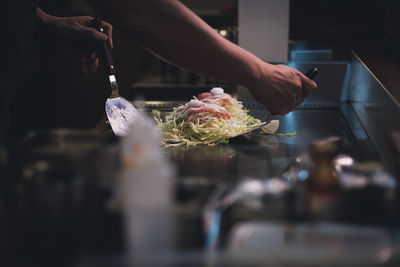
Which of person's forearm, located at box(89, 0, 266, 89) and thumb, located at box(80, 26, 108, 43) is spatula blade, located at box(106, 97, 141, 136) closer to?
thumb, located at box(80, 26, 108, 43)

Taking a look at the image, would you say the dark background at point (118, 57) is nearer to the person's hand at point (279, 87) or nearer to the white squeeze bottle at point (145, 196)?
the person's hand at point (279, 87)

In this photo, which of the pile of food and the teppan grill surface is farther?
the pile of food

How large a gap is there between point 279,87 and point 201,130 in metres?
0.42

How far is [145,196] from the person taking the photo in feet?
2.99

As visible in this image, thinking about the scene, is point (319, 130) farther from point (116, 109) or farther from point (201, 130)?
point (116, 109)

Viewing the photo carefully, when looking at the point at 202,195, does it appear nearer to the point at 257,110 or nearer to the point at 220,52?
the point at 220,52

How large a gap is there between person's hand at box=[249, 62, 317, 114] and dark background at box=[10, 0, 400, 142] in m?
1.52

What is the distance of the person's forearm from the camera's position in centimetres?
177

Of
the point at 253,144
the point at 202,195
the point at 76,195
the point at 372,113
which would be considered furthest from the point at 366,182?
the point at 372,113

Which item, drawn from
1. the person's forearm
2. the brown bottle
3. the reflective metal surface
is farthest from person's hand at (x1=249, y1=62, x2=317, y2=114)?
the brown bottle

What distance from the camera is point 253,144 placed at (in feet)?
7.41

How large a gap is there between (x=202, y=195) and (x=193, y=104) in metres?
1.42

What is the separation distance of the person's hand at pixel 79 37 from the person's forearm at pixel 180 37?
49 cm

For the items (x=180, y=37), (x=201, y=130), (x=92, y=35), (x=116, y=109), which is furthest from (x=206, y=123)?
(x=92, y=35)
